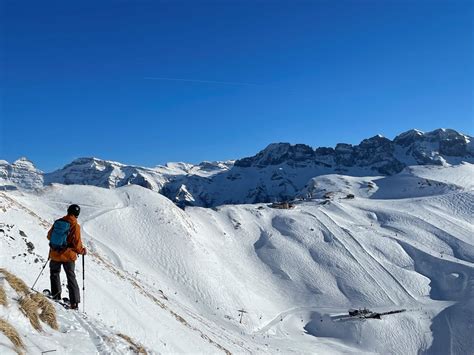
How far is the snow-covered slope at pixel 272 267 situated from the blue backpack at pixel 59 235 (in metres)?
6.50

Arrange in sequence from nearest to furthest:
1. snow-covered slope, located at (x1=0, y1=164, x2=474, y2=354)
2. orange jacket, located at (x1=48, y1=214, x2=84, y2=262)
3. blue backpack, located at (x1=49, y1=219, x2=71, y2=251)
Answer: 1. blue backpack, located at (x1=49, y1=219, x2=71, y2=251)
2. orange jacket, located at (x1=48, y1=214, x2=84, y2=262)
3. snow-covered slope, located at (x1=0, y1=164, x2=474, y2=354)

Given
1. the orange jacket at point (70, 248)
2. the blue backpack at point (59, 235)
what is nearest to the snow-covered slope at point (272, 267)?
the orange jacket at point (70, 248)

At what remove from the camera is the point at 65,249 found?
41.5ft

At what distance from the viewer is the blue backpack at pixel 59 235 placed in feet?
41.1

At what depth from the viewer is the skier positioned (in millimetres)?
12570

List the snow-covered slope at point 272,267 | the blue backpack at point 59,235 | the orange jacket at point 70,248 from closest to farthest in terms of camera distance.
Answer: the blue backpack at point 59,235
the orange jacket at point 70,248
the snow-covered slope at point 272,267

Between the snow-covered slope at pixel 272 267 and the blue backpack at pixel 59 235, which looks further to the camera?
the snow-covered slope at pixel 272 267

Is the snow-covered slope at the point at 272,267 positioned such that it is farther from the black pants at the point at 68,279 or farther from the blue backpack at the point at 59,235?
the blue backpack at the point at 59,235

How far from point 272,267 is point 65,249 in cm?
4371

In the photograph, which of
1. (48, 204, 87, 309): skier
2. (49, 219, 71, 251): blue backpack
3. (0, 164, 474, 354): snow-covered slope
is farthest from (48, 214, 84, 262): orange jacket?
(0, 164, 474, 354): snow-covered slope

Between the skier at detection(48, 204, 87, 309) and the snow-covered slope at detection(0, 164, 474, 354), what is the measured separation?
5782 millimetres

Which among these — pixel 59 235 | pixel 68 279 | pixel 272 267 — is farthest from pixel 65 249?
pixel 272 267

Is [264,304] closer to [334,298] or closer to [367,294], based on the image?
[334,298]

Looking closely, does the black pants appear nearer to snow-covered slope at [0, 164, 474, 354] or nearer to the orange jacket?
the orange jacket
